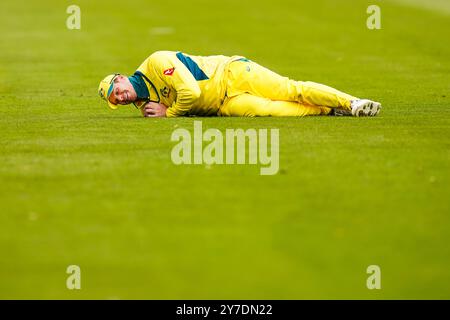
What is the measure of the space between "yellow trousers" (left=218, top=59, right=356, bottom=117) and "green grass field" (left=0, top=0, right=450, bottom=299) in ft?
0.90

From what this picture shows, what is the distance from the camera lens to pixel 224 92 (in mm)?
14242

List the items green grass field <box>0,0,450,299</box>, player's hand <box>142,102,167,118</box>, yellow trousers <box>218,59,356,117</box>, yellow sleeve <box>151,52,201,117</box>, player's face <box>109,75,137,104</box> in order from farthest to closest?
player's hand <box>142,102,167,118</box>, yellow trousers <box>218,59,356,117</box>, player's face <box>109,75,137,104</box>, yellow sleeve <box>151,52,201,117</box>, green grass field <box>0,0,450,299</box>

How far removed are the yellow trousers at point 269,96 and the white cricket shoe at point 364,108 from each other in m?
0.10

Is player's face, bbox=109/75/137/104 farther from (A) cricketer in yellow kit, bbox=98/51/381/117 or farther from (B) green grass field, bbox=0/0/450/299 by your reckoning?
(B) green grass field, bbox=0/0/450/299

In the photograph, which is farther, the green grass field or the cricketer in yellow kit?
the cricketer in yellow kit

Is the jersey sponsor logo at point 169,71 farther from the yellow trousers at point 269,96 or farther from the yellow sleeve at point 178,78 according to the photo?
the yellow trousers at point 269,96

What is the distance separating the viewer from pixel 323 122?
13750 mm

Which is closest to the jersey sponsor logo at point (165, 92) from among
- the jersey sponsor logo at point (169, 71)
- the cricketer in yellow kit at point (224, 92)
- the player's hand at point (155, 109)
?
the cricketer in yellow kit at point (224, 92)

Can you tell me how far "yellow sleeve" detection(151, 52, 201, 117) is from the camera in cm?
1369

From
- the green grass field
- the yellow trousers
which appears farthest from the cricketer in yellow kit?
the green grass field

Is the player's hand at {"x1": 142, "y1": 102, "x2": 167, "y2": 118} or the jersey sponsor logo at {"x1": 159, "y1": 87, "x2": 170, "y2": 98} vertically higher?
the jersey sponsor logo at {"x1": 159, "y1": 87, "x2": 170, "y2": 98}

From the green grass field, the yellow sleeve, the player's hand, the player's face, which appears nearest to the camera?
the green grass field

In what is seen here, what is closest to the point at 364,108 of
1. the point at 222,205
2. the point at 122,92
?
the point at 122,92

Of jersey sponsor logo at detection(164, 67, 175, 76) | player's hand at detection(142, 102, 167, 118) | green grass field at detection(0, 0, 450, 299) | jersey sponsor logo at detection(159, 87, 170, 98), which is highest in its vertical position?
jersey sponsor logo at detection(164, 67, 175, 76)
